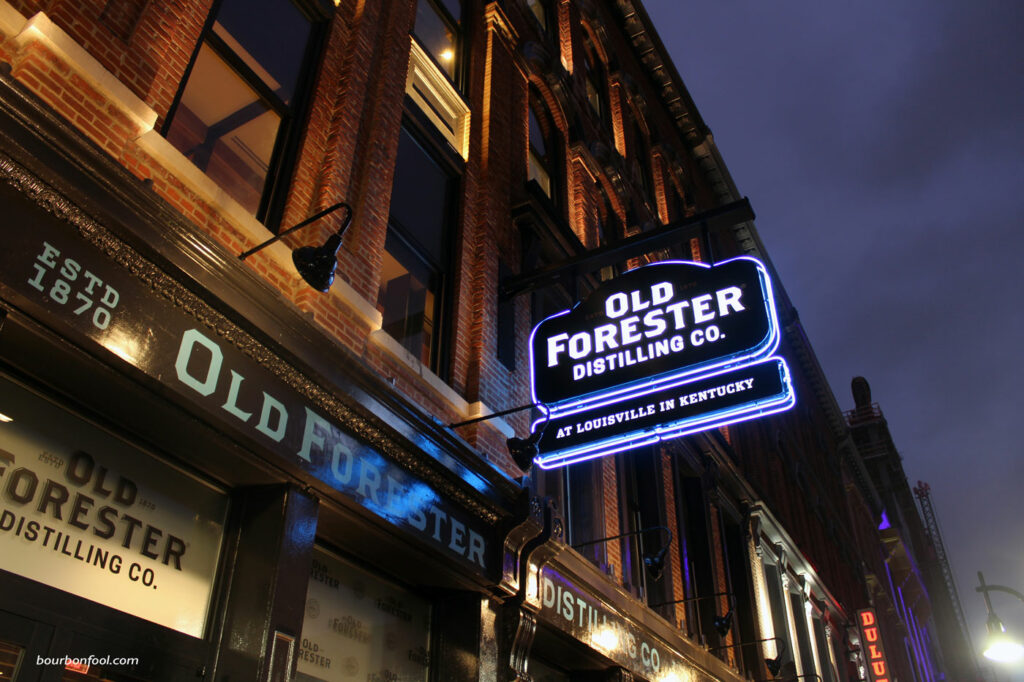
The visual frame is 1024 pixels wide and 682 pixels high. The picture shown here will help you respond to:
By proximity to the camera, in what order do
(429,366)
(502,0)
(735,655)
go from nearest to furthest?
1. (429,366)
2. (502,0)
3. (735,655)

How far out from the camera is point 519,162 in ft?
41.7

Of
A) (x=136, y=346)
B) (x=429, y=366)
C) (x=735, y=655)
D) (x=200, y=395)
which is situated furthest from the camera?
(x=735, y=655)

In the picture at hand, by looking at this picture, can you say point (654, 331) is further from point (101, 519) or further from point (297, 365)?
point (101, 519)

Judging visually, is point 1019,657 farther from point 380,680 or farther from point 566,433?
point 380,680

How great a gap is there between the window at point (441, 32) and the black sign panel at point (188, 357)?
695cm

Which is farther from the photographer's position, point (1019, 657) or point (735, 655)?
point (1019, 657)

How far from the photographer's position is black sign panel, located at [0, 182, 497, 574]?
4.48 meters

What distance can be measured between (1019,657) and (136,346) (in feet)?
75.6

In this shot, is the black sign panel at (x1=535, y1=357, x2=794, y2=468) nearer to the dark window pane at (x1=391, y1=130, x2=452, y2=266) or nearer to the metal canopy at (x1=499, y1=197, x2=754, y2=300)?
the metal canopy at (x1=499, y1=197, x2=754, y2=300)

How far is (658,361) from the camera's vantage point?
8305 mm

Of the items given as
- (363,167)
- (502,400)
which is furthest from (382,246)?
(502,400)

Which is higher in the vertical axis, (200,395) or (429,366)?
(429,366)

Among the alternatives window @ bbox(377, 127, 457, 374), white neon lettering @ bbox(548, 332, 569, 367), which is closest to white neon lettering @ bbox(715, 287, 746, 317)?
white neon lettering @ bbox(548, 332, 569, 367)

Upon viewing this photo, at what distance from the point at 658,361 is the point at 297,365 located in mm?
3844
